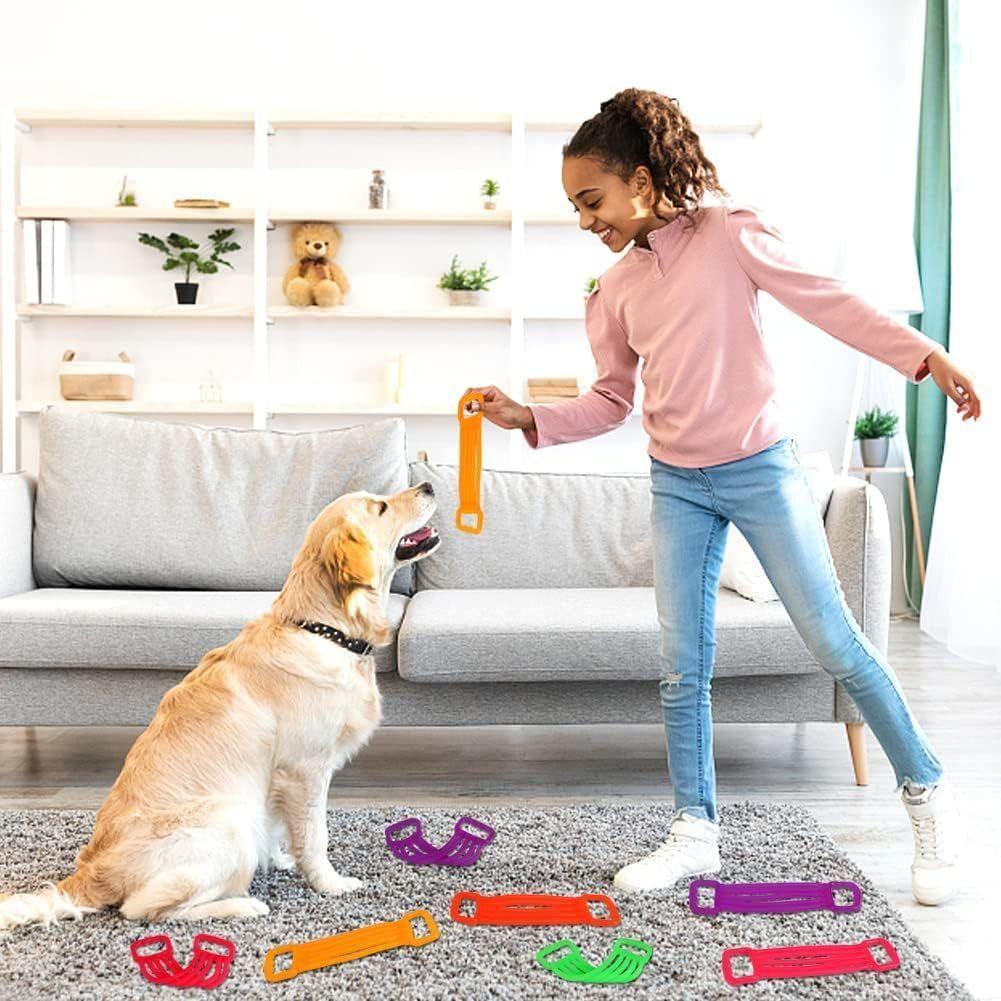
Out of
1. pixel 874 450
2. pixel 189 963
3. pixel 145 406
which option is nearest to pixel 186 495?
pixel 189 963

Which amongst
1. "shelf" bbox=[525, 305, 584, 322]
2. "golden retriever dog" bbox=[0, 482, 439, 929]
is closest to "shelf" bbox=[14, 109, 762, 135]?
"shelf" bbox=[525, 305, 584, 322]

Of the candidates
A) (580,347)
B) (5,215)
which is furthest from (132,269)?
(580,347)

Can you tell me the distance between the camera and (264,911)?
201cm

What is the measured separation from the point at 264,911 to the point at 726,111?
14.0 feet

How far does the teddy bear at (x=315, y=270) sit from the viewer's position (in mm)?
5219

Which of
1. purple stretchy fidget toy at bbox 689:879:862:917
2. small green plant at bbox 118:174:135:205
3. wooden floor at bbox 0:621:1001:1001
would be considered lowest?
wooden floor at bbox 0:621:1001:1001

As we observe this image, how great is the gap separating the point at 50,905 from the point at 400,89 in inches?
173

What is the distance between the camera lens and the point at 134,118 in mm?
5184

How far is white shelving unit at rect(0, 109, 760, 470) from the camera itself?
5148 millimetres

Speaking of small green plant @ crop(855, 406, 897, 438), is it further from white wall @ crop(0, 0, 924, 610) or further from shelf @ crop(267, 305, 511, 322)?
shelf @ crop(267, 305, 511, 322)

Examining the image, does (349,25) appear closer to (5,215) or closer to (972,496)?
(5,215)

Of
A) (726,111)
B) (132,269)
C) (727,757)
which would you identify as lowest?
(727,757)

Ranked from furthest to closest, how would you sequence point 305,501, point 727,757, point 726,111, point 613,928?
point 726,111 → point 305,501 → point 727,757 → point 613,928

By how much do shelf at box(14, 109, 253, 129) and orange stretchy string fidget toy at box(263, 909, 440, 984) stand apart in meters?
4.12
